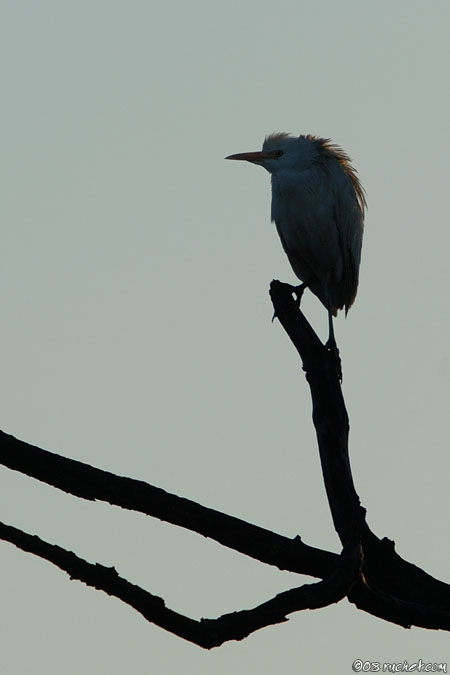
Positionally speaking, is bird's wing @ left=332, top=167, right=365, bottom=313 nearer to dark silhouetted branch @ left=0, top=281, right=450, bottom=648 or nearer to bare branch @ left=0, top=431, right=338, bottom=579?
dark silhouetted branch @ left=0, top=281, right=450, bottom=648

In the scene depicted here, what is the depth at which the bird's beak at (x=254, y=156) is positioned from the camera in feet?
38.2

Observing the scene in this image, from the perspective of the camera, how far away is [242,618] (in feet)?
13.9

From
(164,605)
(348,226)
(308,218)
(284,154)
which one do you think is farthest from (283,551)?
(284,154)

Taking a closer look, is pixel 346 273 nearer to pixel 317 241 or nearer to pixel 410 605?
pixel 317 241

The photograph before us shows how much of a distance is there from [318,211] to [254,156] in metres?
1.21

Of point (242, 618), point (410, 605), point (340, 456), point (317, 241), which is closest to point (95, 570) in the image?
point (242, 618)

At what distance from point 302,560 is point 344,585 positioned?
0.49 metres

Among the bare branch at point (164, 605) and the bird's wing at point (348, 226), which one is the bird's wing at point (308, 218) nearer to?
the bird's wing at point (348, 226)

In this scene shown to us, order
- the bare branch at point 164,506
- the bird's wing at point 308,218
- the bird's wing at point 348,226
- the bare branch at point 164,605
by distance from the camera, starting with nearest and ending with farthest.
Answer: the bare branch at point 164,605
the bare branch at point 164,506
the bird's wing at point 308,218
the bird's wing at point 348,226

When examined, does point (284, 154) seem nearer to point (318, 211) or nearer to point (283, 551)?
point (318, 211)

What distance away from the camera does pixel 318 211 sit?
35.8ft

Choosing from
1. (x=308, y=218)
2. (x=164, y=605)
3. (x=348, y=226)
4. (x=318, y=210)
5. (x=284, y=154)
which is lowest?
(x=164, y=605)

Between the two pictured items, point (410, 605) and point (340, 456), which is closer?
point (410, 605)

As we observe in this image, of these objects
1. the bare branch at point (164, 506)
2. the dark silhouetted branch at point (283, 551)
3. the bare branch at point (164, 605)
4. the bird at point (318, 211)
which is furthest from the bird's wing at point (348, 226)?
the bare branch at point (164, 605)
